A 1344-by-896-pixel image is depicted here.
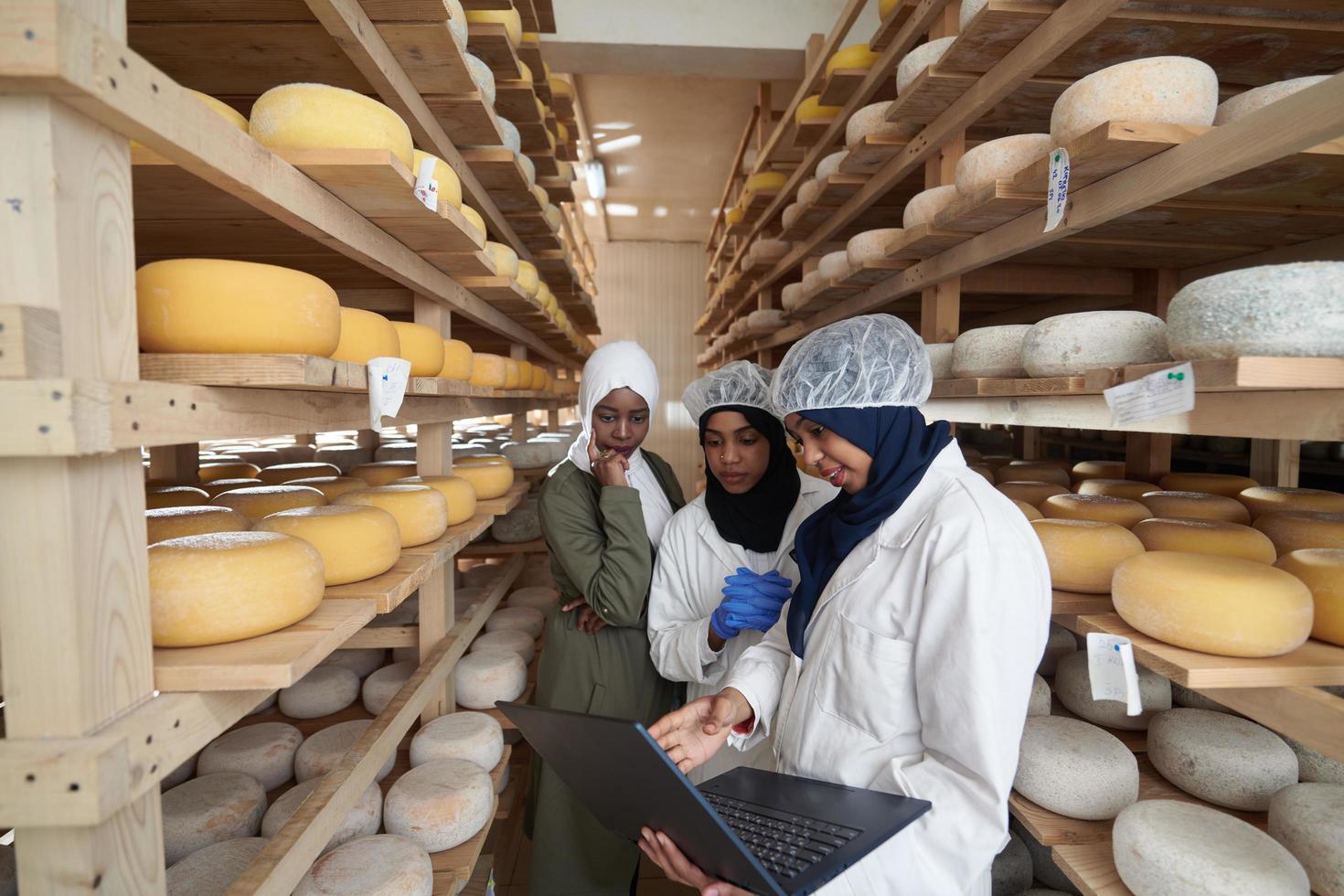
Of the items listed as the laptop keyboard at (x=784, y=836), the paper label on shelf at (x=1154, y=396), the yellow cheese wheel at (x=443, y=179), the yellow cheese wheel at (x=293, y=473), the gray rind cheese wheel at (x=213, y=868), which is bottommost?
the gray rind cheese wheel at (x=213, y=868)

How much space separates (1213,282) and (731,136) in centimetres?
619

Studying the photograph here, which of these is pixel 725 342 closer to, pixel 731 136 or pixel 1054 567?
pixel 731 136

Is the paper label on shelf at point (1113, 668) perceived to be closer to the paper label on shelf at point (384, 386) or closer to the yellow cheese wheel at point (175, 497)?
the paper label on shelf at point (384, 386)

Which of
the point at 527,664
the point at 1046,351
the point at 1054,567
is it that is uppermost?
the point at 1046,351

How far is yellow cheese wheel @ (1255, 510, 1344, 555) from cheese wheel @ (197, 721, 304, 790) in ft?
7.92

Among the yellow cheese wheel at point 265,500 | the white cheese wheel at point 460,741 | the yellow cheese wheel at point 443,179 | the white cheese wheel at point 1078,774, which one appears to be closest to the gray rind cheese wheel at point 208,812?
the white cheese wheel at point 460,741

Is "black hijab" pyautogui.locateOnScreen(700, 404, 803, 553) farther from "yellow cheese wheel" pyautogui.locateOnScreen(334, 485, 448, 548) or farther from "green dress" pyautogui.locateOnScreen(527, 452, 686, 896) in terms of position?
"yellow cheese wheel" pyautogui.locateOnScreen(334, 485, 448, 548)

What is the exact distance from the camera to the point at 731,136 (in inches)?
257

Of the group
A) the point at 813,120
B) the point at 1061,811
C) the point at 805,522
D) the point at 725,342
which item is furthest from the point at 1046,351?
the point at 725,342

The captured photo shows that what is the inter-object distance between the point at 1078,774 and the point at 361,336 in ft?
5.45

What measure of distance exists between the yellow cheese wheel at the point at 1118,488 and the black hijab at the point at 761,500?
92 centimetres

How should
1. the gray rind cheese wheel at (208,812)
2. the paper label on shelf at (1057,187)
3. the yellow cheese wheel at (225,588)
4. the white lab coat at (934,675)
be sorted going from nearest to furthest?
the yellow cheese wheel at (225,588)
the white lab coat at (934,675)
the paper label on shelf at (1057,187)
the gray rind cheese wheel at (208,812)

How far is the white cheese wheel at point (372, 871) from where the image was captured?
1.36 m

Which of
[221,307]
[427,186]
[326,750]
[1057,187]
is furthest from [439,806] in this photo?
[1057,187]
